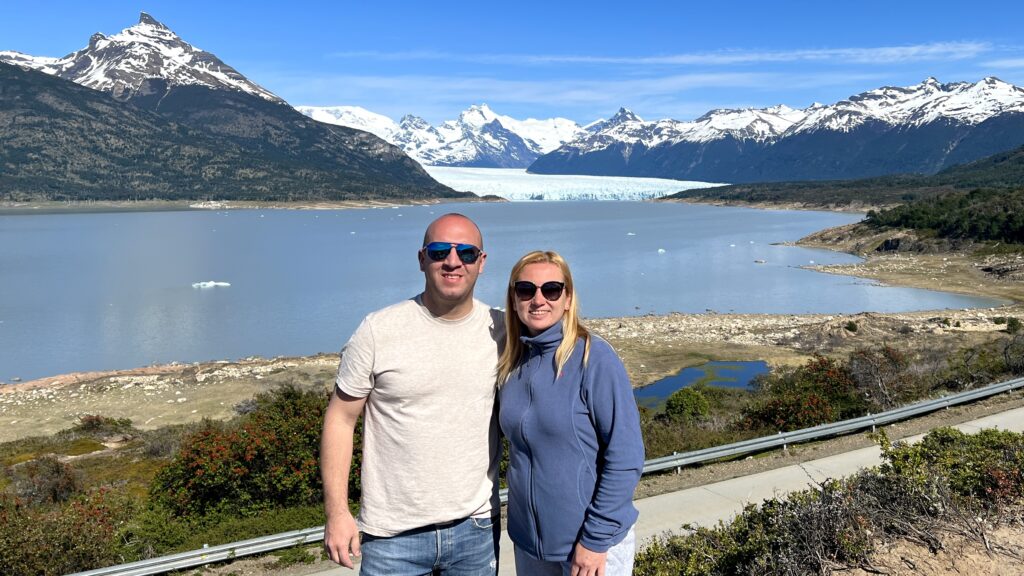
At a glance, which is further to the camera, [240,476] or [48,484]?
[48,484]

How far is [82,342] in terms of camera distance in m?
35.1

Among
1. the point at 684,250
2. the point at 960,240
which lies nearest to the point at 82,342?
the point at 684,250

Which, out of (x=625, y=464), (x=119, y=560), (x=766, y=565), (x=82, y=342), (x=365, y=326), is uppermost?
(x=365, y=326)

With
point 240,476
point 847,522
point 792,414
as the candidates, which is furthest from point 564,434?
point 792,414

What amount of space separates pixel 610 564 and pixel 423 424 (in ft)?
3.63

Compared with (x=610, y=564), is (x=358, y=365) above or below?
above

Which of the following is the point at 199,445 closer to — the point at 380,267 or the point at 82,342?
the point at 82,342

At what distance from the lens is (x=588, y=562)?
3232 millimetres

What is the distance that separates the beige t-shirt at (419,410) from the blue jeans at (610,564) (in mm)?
388

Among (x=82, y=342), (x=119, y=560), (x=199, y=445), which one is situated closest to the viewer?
(x=119, y=560)

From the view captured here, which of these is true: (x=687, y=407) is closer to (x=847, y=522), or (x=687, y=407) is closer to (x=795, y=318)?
(x=847, y=522)

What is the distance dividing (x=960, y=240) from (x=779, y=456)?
66.1 m

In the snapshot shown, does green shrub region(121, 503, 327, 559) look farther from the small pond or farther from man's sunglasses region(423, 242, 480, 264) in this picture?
the small pond

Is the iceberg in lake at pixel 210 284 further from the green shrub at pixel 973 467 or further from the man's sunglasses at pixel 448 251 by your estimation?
the man's sunglasses at pixel 448 251
